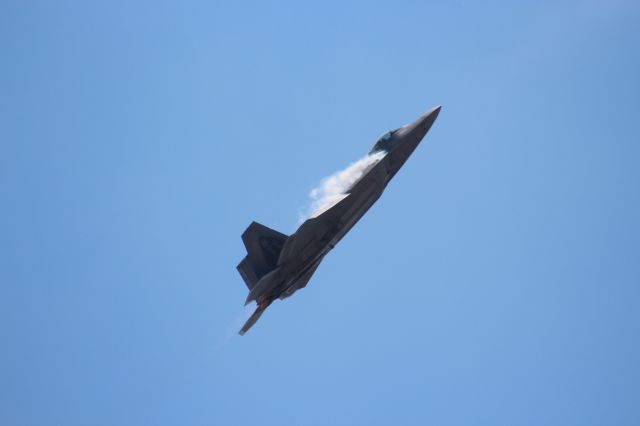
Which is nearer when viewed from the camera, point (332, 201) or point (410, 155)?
point (332, 201)

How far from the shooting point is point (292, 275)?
1116 inches

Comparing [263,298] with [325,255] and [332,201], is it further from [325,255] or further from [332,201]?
[332,201]

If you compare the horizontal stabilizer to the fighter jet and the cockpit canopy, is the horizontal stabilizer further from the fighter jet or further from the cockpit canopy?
the cockpit canopy

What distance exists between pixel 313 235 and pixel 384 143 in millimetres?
6826

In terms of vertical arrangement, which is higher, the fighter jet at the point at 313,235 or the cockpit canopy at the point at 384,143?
the cockpit canopy at the point at 384,143

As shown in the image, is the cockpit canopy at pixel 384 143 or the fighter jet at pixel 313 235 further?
the cockpit canopy at pixel 384 143

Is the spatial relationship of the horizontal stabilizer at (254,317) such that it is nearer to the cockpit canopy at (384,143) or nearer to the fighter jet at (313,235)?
the fighter jet at (313,235)

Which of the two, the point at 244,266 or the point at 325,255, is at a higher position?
the point at 244,266

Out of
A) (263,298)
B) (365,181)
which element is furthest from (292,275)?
(365,181)

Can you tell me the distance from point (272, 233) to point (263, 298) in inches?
138

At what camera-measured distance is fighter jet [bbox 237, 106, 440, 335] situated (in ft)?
89.9

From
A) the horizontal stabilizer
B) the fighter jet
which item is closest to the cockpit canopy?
the fighter jet

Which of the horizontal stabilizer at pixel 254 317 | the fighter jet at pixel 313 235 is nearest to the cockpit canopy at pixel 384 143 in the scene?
the fighter jet at pixel 313 235

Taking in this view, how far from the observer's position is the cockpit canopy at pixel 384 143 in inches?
1164
